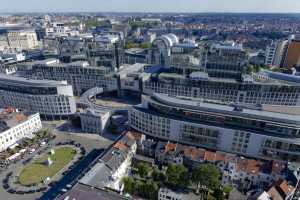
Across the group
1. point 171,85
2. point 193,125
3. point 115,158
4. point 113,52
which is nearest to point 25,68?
point 113,52

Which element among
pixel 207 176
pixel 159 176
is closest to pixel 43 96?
pixel 159 176

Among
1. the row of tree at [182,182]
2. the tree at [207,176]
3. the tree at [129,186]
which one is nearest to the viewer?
the tree at [207,176]

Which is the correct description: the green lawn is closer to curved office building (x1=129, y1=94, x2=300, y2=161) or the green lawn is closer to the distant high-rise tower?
curved office building (x1=129, y1=94, x2=300, y2=161)

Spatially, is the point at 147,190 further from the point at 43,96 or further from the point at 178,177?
the point at 43,96

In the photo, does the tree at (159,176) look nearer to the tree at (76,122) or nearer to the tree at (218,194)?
the tree at (218,194)

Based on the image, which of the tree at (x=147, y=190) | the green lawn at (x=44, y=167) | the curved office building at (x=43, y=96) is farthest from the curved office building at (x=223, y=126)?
the curved office building at (x=43, y=96)

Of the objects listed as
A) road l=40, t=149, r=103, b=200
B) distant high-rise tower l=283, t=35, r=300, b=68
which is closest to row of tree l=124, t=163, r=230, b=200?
road l=40, t=149, r=103, b=200
